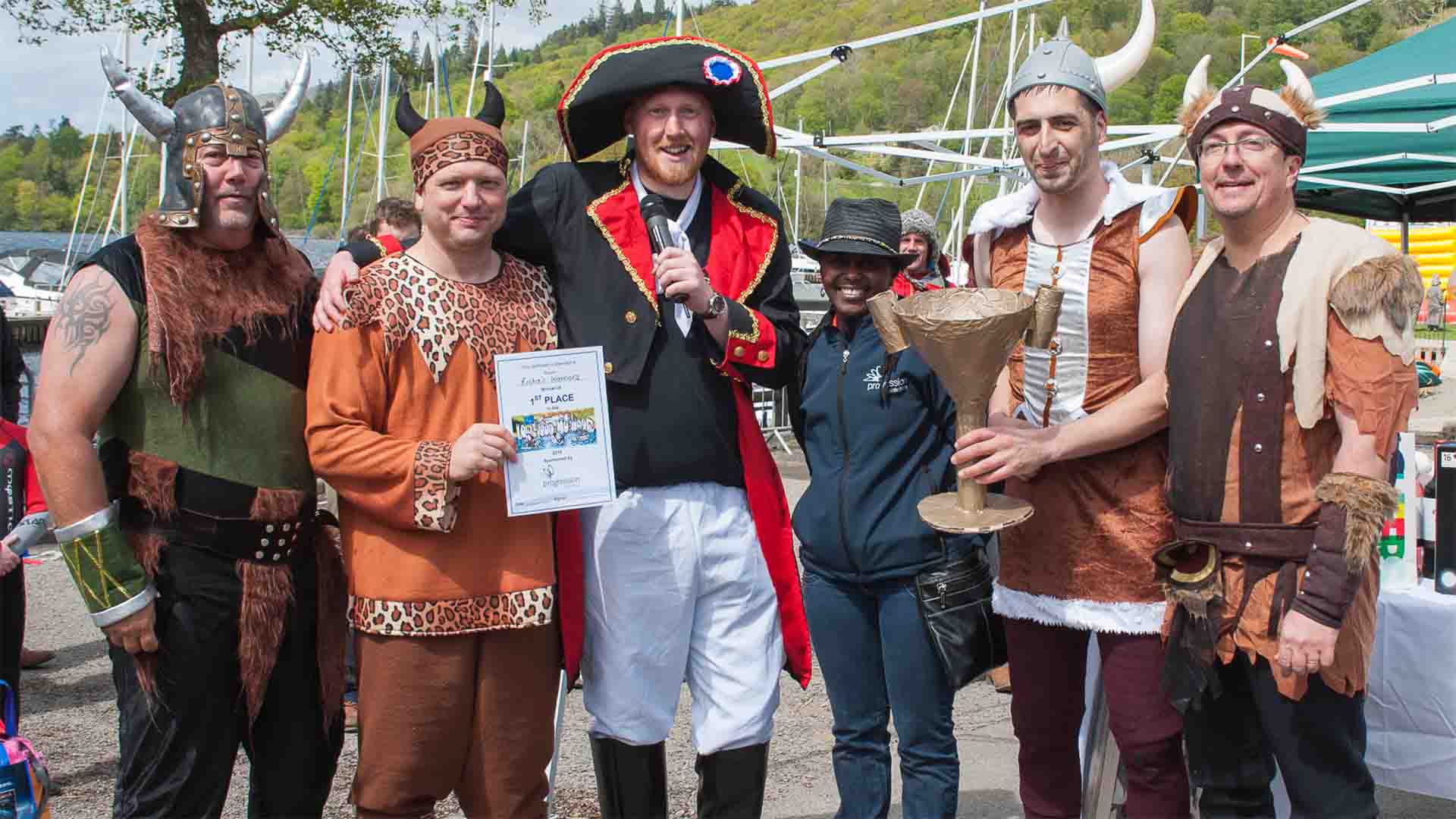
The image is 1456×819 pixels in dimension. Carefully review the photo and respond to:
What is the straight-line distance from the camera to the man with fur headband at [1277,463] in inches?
90.3

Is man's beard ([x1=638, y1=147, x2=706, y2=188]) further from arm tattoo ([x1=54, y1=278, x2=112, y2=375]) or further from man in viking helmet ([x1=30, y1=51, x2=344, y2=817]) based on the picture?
arm tattoo ([x1=54, y1=278, x2=112, y2=375])

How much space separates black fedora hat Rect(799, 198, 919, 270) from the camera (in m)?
3.18

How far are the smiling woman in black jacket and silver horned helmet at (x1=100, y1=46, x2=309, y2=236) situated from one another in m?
1.38

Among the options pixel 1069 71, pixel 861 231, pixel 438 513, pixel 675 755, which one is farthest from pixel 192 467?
pixel 675 755

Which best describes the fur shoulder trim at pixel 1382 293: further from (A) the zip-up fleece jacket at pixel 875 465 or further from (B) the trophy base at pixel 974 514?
(A) the zip-up fleece jacket at pixel 875 465

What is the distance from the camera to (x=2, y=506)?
151 inches

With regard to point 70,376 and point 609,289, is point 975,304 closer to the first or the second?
point 609,289

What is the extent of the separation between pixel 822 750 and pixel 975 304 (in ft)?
7.95

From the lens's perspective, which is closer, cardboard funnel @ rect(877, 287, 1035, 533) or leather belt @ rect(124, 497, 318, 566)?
cardboard funnel @ rect(877, 287, 1035, 533)

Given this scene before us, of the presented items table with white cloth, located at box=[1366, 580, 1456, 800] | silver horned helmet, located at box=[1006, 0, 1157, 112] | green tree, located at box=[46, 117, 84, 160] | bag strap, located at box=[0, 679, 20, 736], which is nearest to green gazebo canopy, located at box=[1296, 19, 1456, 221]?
table with white cloth, located at box=[1366, 580, 1456, 800]

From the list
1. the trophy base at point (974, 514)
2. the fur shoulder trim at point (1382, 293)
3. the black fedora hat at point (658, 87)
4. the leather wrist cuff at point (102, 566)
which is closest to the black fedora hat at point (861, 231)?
the black fedora hat at point (658, 87)

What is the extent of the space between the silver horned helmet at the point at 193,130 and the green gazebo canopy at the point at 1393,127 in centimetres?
504

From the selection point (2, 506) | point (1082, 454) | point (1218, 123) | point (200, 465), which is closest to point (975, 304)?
point (1082, 454)

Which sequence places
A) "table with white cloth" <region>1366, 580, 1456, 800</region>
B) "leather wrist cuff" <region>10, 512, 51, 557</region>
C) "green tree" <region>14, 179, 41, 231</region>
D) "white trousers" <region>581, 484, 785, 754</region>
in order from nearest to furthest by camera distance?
1. "white trousers" <region>581, 484, 785, 754</region>
2. "table with white cloth" <region>1366, 580, 1456, 800</region>
3. "leather wrist cuff" <region>10, 512, 51, 557</region>
4. "green tree" <region>14, 179, 41, 231</region>
